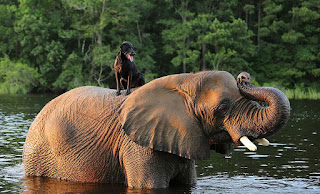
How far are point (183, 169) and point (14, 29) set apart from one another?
45.0 meters

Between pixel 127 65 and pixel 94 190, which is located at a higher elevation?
pixel 127 65

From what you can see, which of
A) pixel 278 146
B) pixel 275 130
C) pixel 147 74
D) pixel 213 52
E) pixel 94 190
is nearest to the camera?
pixel 275 130

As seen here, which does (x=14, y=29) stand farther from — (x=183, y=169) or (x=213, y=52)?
(x=183, y=169)

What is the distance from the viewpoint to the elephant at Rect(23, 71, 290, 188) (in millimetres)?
6480

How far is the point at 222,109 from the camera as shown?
6.64 metres

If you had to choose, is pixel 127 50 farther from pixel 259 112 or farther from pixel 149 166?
pixel 259 112

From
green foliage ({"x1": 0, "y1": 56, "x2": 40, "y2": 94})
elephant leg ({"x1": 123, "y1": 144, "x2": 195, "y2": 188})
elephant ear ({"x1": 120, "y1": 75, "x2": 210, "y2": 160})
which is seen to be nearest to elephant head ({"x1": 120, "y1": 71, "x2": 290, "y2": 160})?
elephant ear ({"x1": 120, "y1": 75, "x2": 210, "y2": 160})

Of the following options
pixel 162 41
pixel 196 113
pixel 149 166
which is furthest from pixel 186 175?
pixel 162 41

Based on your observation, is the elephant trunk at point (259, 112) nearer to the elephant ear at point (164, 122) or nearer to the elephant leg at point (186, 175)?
the elephant ear at point (164, 122)

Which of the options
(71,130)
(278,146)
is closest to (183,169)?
(71,130)

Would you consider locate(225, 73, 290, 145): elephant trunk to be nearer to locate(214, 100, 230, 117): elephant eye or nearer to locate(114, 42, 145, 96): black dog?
locate(214, 100, 230, 117): elephant eye

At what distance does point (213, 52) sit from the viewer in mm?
48406

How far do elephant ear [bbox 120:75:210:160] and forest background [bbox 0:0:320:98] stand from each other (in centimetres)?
3612

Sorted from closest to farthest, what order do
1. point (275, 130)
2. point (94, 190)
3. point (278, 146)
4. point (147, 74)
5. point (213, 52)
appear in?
point (275, 130) < point (94, 190) < point (278, 146) < point (147, 74) < point (213, 52)
